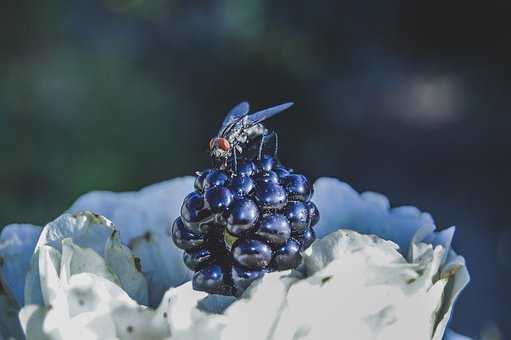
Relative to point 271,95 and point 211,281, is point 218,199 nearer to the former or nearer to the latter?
point 211,281

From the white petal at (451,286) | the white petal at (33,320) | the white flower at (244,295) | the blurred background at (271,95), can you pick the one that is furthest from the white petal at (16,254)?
the blurred background at (271,95)

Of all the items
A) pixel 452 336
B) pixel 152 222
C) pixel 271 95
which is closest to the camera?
pixel 452 336

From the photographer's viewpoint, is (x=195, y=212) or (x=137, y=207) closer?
(x=195, y=212)

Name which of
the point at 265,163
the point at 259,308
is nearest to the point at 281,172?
the point at 265,163

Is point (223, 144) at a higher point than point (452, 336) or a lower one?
higher

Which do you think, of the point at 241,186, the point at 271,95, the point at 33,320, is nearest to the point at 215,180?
the point at 241,186

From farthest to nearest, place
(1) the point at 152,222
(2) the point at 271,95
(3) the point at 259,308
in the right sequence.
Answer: (2) the point at 271,95 → (1) the point at 152,222 → (3) the point at 259,308

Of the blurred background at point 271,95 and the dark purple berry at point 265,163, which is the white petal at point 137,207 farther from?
the blurred background at point 271,95
